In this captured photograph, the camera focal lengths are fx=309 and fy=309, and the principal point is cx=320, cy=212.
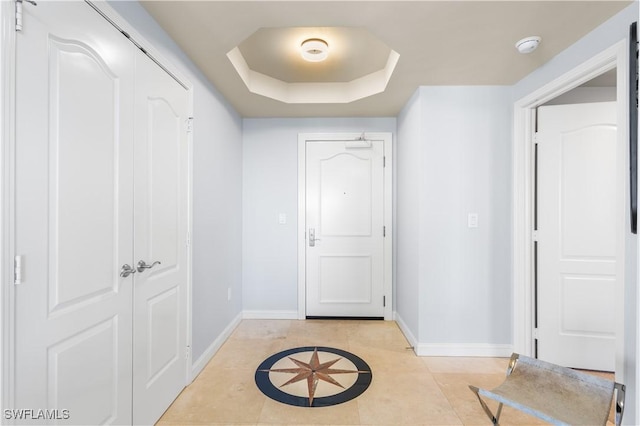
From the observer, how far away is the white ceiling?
165 centimetres

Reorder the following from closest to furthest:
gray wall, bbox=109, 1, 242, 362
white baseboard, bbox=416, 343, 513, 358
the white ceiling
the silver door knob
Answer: the silver door knob → the white ceiling → gray wall, bbox=109, 1, 242, 362 → white baseboard, bbox=416, 343, 513, 358

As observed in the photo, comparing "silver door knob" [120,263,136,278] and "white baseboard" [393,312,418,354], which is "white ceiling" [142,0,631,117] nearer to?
"silver door knob" [120,263,136,278]

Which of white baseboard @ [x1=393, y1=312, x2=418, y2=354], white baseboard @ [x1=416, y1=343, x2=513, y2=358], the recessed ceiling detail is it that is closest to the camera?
the recessed ceiling detail

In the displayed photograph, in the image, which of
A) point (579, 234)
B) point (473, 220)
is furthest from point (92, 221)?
point (579, 234)

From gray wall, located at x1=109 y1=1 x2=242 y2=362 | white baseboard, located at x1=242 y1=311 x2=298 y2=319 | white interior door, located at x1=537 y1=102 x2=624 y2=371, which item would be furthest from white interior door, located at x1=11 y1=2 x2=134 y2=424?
white interior door, located at x1=537 y1=102 x2=624 y2=371

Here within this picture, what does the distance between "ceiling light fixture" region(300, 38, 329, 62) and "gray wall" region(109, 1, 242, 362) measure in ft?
2.73

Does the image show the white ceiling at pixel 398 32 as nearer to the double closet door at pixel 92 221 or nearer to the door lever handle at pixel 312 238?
the double closet door at pixel 92 221

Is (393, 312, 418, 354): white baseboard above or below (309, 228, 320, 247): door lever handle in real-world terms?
below

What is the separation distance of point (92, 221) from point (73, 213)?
104 mm

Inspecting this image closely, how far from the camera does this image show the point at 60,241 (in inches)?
46.4

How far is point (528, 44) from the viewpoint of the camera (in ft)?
6.46

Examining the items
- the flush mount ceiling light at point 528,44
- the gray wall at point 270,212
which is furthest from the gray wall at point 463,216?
the gray wall at point 270,212

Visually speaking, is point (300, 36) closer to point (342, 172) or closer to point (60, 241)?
point (342, 172)

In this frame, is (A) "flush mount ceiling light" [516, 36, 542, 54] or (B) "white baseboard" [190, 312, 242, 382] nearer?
(A) "flush mount ceiling light" [516, 36, 542, 54]
